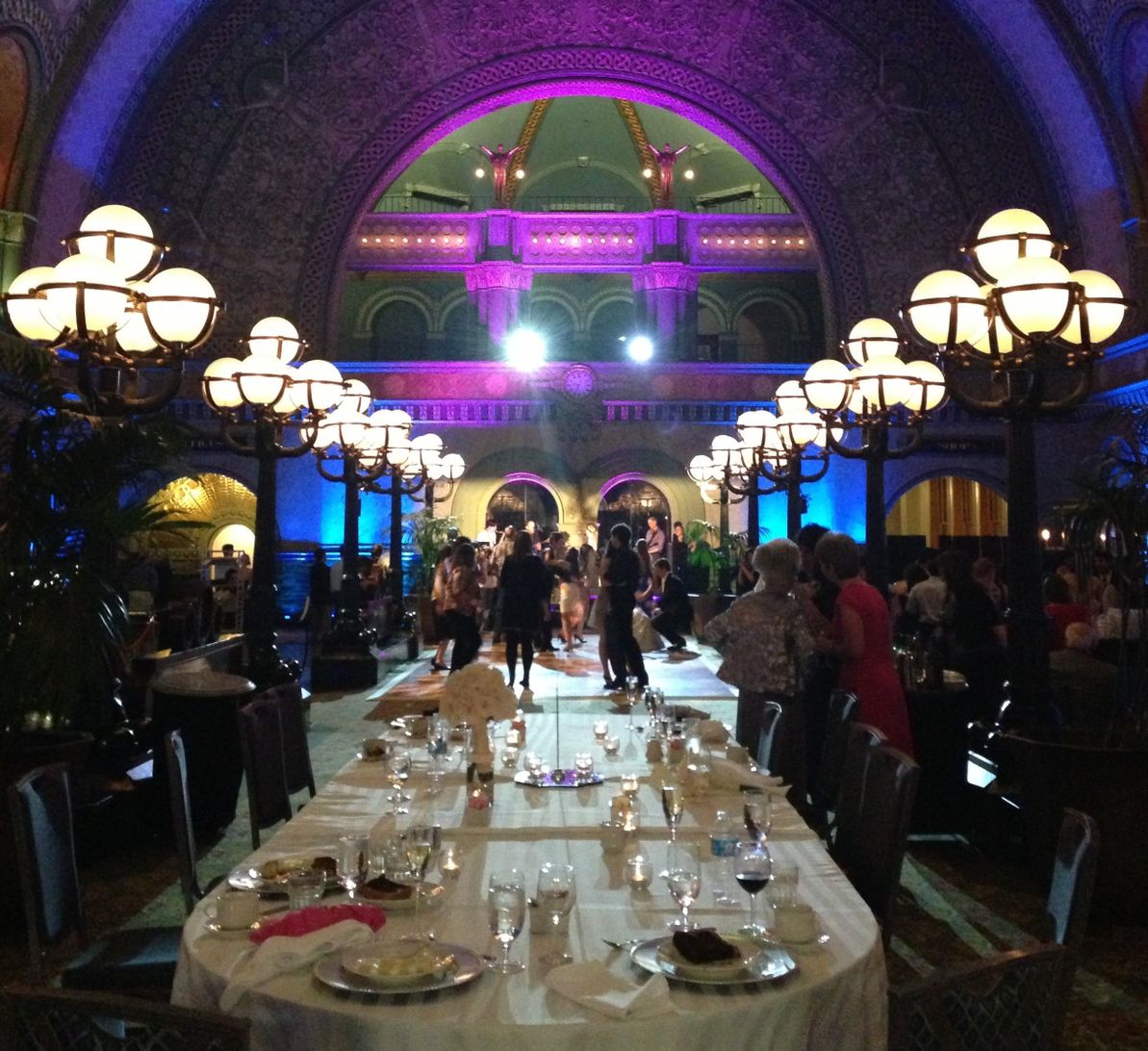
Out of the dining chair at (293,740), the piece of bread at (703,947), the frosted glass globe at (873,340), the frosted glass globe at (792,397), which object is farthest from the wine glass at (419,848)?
the frosted glass globe at (792,397)

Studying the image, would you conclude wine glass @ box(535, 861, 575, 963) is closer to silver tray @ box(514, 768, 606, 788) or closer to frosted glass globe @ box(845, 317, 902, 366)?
silver tray @ box(514, 768, 606, 788)

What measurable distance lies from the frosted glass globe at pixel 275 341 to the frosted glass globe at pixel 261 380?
0.70 feet

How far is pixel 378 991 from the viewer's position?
1.92 m

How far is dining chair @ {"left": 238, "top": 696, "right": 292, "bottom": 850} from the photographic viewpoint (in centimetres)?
380

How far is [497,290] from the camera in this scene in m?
21.1

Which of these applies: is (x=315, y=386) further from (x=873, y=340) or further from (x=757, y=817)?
(x=757, y=817)

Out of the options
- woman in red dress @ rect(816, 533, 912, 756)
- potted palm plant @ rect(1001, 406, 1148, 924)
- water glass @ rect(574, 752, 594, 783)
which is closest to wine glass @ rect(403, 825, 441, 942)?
water glass @ rect(574, 752, 594, 783)

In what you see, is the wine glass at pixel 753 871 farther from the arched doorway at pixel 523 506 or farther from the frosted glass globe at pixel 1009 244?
the arched doorway at pixel 523 506

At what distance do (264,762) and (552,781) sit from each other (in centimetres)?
103

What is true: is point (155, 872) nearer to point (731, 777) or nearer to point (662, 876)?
point (731, 777)

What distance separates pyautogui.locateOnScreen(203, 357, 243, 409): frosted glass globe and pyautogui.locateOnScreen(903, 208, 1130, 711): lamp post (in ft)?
14.1

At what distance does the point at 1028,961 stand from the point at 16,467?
437cm

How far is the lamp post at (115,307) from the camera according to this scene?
512cm

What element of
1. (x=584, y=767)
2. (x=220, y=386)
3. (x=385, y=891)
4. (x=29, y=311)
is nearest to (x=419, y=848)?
(x=385, y=891)
